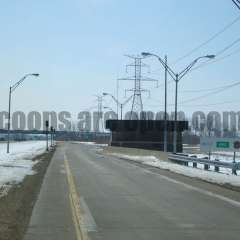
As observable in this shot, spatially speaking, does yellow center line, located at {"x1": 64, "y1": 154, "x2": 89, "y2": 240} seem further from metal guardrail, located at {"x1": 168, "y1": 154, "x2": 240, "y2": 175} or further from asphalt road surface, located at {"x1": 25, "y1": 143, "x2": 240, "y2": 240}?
metal guardrail, located at {"x1": 168, "y1": 154, "x2": 240, "y2": 175}

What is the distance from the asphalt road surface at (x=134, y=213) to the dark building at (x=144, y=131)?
76640 mm

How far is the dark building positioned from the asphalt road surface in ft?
251

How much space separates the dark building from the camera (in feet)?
335

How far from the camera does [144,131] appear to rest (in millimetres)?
103438

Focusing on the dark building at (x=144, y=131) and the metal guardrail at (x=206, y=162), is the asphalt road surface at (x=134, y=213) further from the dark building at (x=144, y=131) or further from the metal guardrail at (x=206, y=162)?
the dark building at (x=144, y=131)

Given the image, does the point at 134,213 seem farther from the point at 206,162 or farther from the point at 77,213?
the point at 206,162

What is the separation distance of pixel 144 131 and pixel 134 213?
3447 inches

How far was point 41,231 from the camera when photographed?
41.9 feet

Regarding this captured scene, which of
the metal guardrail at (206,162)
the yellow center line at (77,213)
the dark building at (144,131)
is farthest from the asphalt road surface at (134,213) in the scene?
the dark building at (144,131)

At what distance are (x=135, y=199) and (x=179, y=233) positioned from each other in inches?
279

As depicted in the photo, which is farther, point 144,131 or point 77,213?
point 144,131

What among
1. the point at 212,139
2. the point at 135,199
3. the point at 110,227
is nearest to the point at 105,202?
the point at 135,199

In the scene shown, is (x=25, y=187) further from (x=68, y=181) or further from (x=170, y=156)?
(x=170, y=156)

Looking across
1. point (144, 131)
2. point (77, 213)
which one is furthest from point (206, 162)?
point (144, 131)
